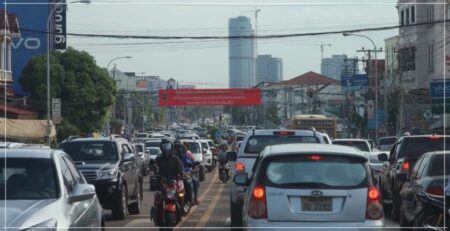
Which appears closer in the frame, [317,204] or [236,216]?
[317,204]

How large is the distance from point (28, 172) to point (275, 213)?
2.87m

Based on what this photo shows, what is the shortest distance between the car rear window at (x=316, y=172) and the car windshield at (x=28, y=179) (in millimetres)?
2480

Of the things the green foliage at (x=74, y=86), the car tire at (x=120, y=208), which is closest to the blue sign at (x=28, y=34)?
the green foliage at (x=74, y=86)

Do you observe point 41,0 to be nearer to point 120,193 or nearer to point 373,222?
point 120,193

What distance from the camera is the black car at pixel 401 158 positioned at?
1934cm

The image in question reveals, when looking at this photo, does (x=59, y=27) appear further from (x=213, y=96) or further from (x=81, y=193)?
(x=81, y=193)

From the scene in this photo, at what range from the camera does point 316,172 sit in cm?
1033

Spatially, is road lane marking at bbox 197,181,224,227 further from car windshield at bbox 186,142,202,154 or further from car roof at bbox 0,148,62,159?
car windshield at bbox 186,142,202,154

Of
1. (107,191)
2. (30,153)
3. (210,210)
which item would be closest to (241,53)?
(210,210)

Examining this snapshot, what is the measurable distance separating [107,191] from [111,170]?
0.56 metres

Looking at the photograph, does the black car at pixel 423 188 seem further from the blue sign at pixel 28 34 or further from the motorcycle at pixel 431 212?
the blue sign at pixel 28 34

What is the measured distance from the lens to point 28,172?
10.2 metres

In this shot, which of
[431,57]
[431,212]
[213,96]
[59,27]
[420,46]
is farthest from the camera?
[213,96]

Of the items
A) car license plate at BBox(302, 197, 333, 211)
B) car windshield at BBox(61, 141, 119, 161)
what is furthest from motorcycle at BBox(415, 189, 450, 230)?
car windshield at BBox(61, 141, 119, 161)
